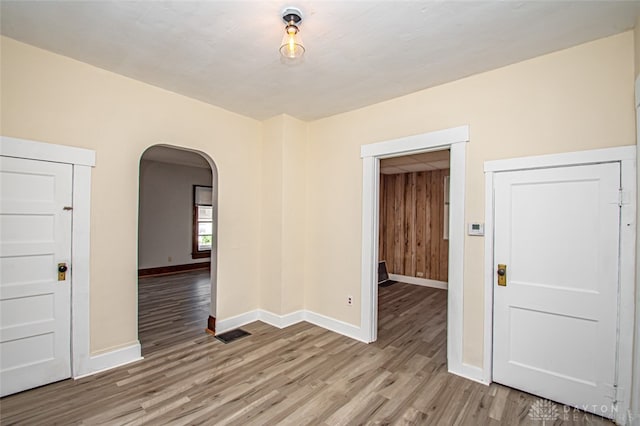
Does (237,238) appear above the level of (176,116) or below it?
below

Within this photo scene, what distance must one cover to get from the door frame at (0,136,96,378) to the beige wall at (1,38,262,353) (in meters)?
0.05

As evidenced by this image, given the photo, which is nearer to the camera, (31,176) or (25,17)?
(25,17)

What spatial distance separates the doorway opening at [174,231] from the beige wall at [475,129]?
7.12 feet

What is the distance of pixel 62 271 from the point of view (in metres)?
2.45

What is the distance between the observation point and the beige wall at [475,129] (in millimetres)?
2078

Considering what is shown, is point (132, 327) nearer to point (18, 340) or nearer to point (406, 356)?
point (18, 340)

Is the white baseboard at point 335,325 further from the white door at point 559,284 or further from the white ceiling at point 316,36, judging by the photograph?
the white ceiling at point 316,36

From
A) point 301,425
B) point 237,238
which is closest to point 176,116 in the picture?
point 237,238

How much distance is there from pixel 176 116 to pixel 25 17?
132 cm

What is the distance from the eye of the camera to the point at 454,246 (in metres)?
2.73

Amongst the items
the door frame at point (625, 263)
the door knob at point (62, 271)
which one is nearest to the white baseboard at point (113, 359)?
the door knob at point (62, 271)

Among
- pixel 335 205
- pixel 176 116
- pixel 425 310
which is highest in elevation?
pixel 176 116

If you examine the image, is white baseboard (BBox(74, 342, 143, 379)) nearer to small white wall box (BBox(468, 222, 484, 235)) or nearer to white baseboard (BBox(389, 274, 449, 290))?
small white wall box (BBox(468, 222, 484, 235))

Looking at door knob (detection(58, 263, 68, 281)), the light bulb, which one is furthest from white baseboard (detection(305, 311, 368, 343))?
the light bulb
